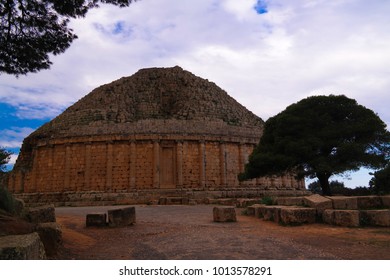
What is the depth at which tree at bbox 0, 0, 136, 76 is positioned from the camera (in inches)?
343

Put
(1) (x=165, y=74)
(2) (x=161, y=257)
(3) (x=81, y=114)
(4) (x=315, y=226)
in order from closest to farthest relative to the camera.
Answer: (2) (x=161, y=257) < (4) (x=315, y=226) < (3) (x=81, y=114) < (1) (x=165, y=74)

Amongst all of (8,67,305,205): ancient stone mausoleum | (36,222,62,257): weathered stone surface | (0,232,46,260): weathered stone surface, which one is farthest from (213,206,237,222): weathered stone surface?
(8,67,305,205): ancient stone mausoleum

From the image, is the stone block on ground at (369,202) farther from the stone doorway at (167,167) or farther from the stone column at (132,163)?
the stone column at (132,163)

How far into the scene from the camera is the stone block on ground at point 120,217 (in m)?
9.68

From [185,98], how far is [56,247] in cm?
2462

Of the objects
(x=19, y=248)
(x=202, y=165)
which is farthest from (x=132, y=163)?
(x=19, y=248)

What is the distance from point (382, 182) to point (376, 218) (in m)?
3.45

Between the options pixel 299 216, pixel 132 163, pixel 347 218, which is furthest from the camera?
pixel 132 163

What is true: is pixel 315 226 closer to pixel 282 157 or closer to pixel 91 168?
pixel 282 157

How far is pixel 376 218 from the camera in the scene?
27.6 ft

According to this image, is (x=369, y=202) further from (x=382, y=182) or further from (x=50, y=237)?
(x=50, y=237)

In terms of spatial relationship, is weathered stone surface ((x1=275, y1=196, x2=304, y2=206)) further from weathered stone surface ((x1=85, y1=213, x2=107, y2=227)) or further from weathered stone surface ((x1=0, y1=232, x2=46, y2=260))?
weathered stone surface ((x1=0, y1=232, x2=46, y2=260))

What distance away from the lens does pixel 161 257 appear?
212 inches

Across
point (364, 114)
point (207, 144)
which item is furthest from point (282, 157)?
point (207, 144)
